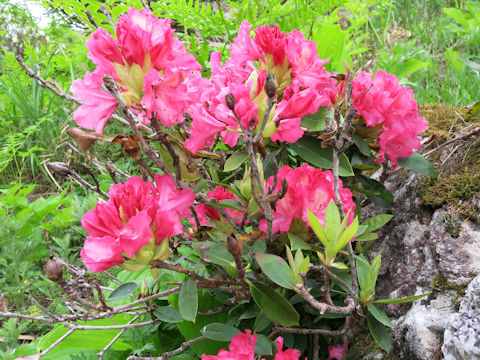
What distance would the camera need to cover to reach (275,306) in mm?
992

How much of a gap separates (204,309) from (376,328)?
0.50 m

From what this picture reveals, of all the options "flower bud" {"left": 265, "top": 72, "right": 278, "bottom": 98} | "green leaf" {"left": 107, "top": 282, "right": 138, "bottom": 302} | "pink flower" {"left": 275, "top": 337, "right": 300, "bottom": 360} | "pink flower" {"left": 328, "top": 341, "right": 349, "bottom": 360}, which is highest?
"flower bud" {"left": 265, "top": 72, "right": 278, "bottom": 98}

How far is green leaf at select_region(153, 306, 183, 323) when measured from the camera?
3.67ft

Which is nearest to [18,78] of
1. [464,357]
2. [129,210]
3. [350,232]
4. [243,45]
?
[243,45]

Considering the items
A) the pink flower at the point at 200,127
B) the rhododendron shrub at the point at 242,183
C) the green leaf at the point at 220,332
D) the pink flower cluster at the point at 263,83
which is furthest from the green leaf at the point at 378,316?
the pink flower at the point at 200,127

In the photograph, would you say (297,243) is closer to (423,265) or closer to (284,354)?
(284,354)

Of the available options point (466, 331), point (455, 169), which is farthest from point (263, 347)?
point (455, 169)

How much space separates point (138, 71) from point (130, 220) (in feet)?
0.95

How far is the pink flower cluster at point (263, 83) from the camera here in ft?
2.93

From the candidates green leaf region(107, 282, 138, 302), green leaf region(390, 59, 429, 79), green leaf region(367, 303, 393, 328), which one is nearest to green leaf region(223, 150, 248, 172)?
green leaf region(107, 282, 138, 302)

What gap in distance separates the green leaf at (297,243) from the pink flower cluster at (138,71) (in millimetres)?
368

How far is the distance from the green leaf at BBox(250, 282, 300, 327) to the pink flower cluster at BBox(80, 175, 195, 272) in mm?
261

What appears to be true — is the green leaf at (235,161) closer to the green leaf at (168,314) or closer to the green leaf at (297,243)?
the green leaf at (297,243)

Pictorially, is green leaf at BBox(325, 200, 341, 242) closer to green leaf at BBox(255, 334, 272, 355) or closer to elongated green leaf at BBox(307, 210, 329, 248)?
elongated green leaf at BBox(307, 210, 329, 248)
